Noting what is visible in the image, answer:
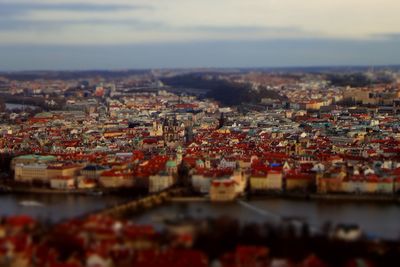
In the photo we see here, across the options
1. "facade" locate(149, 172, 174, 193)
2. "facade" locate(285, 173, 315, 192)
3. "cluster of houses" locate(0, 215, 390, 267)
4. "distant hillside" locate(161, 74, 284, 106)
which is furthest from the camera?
"distant hillside" locate(161, 74, 284, 106)

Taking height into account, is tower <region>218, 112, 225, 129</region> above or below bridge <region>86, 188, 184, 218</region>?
below

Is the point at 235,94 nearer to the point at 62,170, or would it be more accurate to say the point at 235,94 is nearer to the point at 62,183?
the point at 62,170

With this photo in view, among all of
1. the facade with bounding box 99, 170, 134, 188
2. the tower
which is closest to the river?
the facade with bounding box 99, 170, 134, 188

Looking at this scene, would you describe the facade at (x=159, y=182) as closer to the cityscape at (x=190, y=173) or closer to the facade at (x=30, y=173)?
the cityscape at (x=190, y=173)

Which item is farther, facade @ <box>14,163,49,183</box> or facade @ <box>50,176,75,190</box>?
facade @ <box>14,163,49,183</box>

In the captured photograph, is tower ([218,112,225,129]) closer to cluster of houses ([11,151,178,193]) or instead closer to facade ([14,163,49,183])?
cluster of houses ([11,151,178,193])

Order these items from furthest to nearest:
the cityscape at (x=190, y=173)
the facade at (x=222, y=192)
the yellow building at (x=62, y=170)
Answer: the yellow building at (x=62, y=170)
the facade at (x=222, y=192)
the cityscape at (x=190, y=173)

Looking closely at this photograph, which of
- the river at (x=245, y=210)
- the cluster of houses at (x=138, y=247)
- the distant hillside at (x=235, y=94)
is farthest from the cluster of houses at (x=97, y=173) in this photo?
the distant hillside at (x=235, y=94)

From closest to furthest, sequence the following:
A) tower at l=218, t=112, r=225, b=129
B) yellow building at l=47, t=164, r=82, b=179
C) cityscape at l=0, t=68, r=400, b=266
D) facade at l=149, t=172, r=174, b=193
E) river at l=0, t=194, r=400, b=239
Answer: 1. cityscape at l=0, t=68, r=400, b=266
2. river at l=0, t=194, r=400, b=239
3. facade at l=149, t=172, r=174, b=193
4. yellow building at l=47, t=164, r=82, b=179
5. tower at l=218, t=112, r=225, b=129
